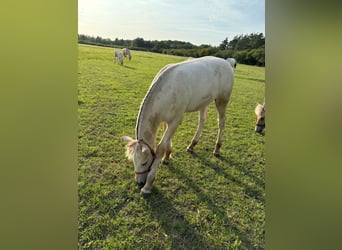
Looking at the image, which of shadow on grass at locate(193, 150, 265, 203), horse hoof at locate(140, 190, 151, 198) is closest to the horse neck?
horse hoof at locate(140, 190, 151, 198)

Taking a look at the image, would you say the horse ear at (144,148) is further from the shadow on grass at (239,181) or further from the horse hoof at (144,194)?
the shadow on grass at (239,181)

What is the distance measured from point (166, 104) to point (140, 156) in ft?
1.26

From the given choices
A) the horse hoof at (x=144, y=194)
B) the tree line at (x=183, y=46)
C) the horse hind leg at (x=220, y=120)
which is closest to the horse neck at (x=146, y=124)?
the horse hoof at (x=144, y=194)

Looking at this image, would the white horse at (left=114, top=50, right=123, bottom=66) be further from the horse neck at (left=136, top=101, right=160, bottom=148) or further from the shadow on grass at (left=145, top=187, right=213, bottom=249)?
the shadow on grass at (left=145, top=187, right=213, bottom=249)

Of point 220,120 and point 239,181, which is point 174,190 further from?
point 220,120

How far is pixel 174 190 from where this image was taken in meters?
1.63

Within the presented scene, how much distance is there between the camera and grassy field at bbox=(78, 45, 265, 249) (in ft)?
4.20

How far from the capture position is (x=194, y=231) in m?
1.33

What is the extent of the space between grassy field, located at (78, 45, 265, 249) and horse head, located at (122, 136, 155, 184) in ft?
0.36

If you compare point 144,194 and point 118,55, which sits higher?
point 118,55

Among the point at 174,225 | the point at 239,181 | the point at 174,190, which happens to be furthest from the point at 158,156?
the point at 239,181
